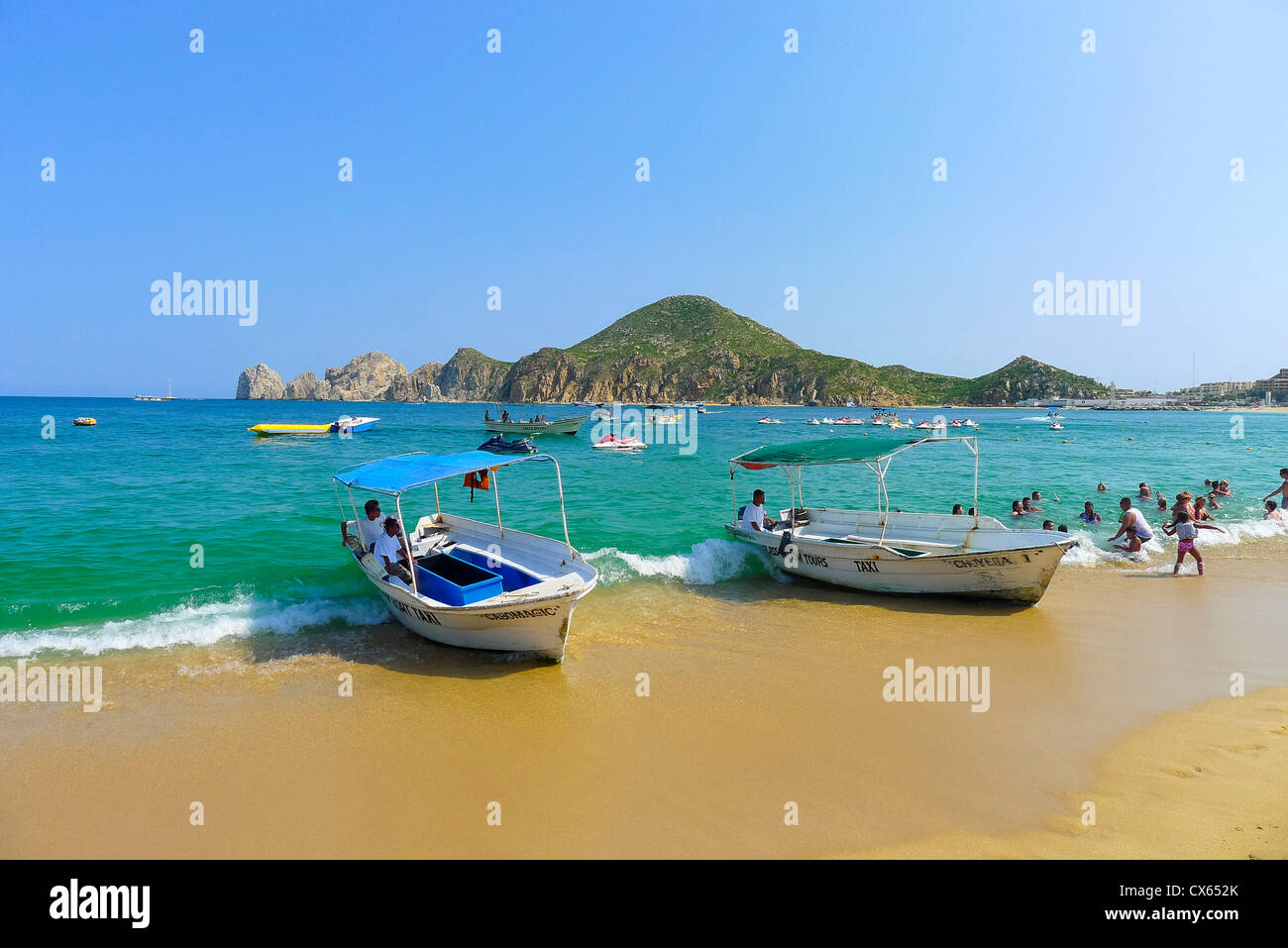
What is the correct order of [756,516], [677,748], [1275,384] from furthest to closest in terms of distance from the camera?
1. [1275,384]
2. [756,516]
3. [677,748]

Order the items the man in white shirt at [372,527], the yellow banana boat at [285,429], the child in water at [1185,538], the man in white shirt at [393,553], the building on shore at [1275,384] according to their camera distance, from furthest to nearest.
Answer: the building on shore at [1275,384]
the yellow banana boat at [285,429]
the child in water at [1185,538]
the man in white shirt at [372,527]
the man in white shirt at [393,553]

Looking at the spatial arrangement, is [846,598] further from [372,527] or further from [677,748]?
[372,527]

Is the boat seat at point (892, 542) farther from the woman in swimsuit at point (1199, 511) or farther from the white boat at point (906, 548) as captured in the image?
the woman in swimsuit at point (1199, 511)

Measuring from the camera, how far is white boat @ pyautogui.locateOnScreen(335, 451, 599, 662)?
8.73 m

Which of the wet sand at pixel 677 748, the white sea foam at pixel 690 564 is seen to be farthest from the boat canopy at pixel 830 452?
the wet sand at pixel 677 748

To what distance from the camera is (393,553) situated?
33.8 ft

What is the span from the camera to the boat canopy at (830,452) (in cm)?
1224

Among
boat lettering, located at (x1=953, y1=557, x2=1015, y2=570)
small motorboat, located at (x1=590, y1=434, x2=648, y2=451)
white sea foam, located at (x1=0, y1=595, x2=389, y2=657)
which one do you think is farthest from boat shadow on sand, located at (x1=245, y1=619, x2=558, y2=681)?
small motorboat, located at (x1=590, y1=434, x2=648, y2=451)

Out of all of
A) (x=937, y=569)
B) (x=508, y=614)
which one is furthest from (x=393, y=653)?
(x=937, y=569)

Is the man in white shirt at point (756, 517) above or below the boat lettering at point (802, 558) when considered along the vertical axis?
above

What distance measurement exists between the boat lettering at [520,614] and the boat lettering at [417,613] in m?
0.98

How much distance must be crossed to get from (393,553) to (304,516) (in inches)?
435
